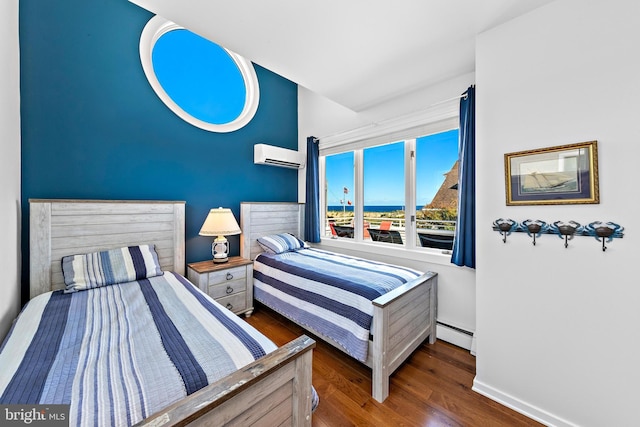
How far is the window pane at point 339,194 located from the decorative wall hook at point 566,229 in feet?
7.01

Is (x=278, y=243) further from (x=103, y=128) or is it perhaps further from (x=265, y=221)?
(x=103, y=128)

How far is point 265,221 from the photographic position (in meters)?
3.22

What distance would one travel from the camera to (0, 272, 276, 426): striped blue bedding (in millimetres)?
756

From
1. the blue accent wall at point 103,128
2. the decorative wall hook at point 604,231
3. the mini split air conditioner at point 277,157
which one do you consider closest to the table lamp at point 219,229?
the blue accent wall at point 103,128

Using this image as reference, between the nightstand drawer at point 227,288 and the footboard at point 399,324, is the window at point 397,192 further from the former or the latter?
the nightstand drawer at point 227,288

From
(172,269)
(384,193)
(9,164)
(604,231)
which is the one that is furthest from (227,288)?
(604,231)

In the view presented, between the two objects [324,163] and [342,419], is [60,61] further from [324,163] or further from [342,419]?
[342,419]

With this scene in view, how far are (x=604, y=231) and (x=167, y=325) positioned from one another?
2290mm

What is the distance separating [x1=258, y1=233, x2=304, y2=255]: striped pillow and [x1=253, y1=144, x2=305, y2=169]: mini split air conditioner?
102 centimetres

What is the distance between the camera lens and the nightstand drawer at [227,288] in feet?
7.80

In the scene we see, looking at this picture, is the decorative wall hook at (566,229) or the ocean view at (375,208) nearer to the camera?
the decorative wall hook at (566,229)

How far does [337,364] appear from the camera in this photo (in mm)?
1890

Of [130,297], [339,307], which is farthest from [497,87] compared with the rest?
[130,297]

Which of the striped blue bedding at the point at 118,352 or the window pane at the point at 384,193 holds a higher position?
the window pane at the point at 384,193
